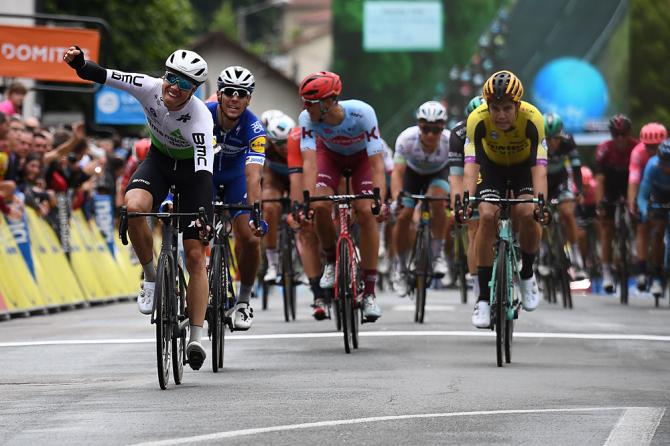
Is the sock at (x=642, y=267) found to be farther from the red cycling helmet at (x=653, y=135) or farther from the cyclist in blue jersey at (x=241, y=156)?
the cyclist in blue jersey at (x=241, y=156)

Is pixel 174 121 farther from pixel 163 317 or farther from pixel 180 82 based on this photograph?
pixel 163 317

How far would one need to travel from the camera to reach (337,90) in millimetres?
14523

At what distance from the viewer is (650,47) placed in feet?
306

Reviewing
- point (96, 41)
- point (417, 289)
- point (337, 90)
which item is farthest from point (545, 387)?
point (96, 41)

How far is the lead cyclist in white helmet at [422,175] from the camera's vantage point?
730 inches

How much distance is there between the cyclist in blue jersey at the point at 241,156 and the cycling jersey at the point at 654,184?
8698mm

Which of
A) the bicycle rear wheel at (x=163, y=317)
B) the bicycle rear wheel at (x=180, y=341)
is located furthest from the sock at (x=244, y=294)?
the bicycle rear wheel at (x=163, y=317)

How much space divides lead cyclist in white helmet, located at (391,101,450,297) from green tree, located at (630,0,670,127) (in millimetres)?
72489

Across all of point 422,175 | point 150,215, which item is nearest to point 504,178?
point 150,215

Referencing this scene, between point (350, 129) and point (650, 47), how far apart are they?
80.5m

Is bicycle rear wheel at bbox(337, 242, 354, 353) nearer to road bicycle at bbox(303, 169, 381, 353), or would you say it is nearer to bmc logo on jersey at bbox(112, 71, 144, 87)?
road bicycle at bbox(303, 169, 381, 353)

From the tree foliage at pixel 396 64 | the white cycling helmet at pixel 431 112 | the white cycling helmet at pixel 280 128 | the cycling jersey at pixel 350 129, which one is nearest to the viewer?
the cycling jersey at pixel 350 129

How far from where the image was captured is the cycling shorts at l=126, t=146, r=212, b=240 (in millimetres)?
11266

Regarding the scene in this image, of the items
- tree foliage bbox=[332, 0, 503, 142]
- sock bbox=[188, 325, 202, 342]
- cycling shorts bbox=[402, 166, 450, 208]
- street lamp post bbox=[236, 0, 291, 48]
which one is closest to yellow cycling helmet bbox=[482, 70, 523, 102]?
sock bbox=[188, 325, 202, 342]
